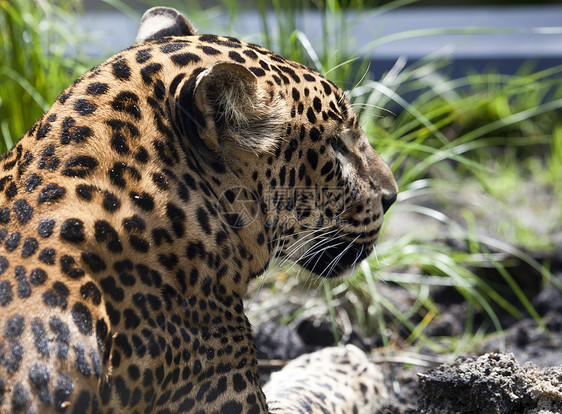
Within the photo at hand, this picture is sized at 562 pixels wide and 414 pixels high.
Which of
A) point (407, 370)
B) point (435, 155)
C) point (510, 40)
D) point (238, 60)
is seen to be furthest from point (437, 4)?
point (238, 60)

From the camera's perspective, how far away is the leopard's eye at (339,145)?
97.7 inches

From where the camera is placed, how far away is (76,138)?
198 cm

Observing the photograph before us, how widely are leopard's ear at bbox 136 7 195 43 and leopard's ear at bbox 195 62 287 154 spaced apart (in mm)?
599

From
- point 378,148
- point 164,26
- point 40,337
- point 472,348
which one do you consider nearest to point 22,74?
point 164,26

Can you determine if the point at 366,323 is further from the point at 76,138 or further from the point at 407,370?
the point at 76,138

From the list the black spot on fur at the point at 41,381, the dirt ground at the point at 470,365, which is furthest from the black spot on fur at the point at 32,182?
the dirt ground at the point at 470,365

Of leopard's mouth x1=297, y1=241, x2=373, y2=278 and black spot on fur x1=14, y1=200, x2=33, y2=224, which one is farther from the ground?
black spot on fur x1=14, y1=200, x2=33, y2=224

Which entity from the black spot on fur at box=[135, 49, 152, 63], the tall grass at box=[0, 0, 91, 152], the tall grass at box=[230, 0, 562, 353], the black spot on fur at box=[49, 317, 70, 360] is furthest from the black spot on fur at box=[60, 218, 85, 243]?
the tall grass at box=[0, 0, 91, 152]

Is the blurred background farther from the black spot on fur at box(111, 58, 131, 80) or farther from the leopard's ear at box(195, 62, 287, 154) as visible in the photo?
the black spot on fur at box(111, 58, 131, 80)

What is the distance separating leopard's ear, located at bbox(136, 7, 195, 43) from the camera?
2.58 meters

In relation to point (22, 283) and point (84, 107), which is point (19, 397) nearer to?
point (22, 283)

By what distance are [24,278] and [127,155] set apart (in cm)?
44

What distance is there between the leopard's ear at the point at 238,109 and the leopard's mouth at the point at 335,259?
60cm
